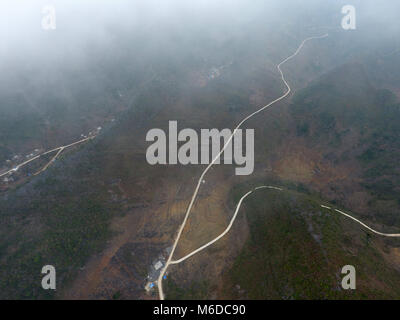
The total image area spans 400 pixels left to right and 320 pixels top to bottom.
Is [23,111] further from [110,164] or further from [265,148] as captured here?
[265,148]

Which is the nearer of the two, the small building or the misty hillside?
the misty hillside
